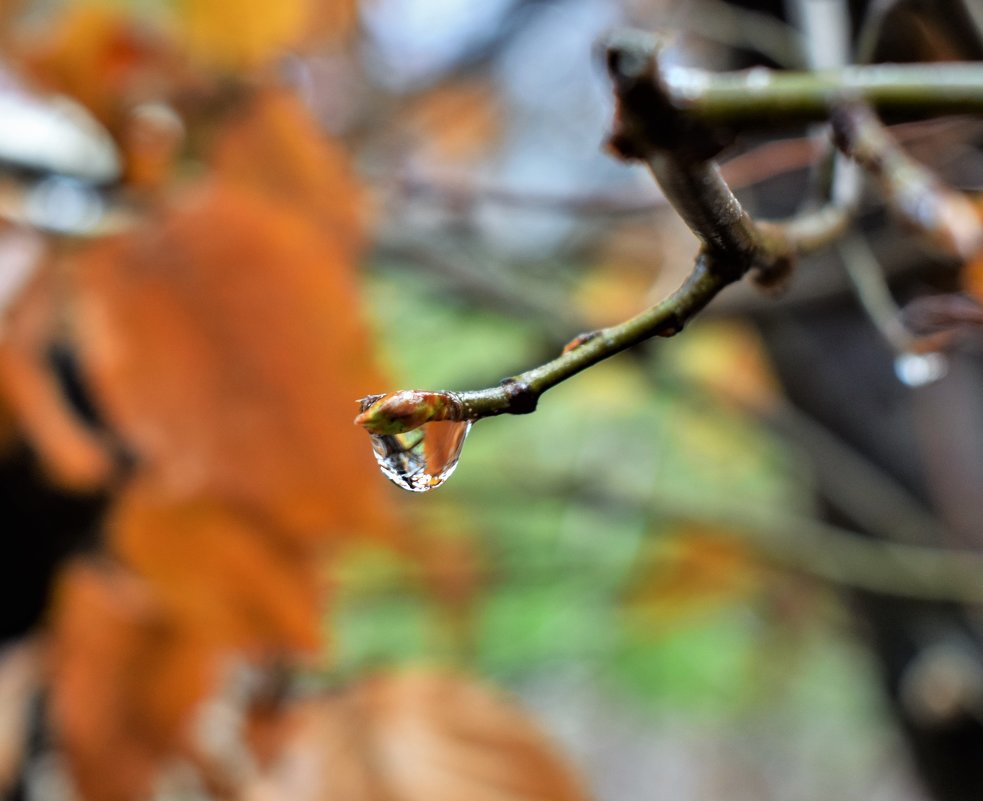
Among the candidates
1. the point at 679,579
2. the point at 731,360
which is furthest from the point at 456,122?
the point at 679,579

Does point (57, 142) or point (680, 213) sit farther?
point (57, 142)

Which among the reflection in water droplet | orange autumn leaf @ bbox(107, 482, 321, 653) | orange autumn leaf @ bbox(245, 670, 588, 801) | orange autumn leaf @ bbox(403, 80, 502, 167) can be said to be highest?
orange autumn leaf @ bbox(403, 80, 502, 167)

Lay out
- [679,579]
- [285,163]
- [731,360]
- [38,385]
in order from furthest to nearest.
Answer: [731,360] < [679,579] < [285,163] < [38,385]

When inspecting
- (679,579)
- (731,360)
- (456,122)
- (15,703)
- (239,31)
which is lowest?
(15,703)

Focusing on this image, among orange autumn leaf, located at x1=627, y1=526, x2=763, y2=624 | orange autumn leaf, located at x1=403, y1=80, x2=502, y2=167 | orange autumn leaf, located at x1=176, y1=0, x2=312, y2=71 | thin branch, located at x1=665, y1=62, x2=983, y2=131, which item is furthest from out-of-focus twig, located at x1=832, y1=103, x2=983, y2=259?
orange autumn leaf, located at x1=403, y1=80, x2=502, y2=167

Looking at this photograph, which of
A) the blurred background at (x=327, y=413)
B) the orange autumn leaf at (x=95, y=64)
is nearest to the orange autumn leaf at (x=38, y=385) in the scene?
the blurred background at (x=327, y=413)

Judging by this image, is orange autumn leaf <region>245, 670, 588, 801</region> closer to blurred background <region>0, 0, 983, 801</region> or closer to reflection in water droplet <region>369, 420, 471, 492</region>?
blurred background <region>0, 0, 983, 801</region>

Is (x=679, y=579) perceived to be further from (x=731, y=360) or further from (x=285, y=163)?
(x=285, y=163)

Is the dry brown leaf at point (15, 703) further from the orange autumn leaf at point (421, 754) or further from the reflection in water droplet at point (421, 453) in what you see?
the reflection in water droplet at point (421, 453)

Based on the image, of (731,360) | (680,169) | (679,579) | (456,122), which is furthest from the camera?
(456,122)
